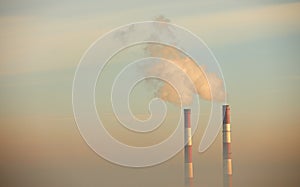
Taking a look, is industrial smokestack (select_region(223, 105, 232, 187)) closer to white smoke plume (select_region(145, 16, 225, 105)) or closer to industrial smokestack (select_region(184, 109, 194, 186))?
white smoke plume (select_region(145, 16, 225, 105))

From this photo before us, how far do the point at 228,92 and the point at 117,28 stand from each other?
1.18 m

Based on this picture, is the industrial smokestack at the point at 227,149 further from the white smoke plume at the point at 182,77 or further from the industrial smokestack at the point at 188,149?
the industrial smokestack at the point at 188,149

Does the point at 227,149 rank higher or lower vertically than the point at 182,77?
lower

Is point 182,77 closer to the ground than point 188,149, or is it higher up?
higher up

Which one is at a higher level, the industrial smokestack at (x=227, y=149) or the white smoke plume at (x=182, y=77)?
the white smoke plume at (x=182, y=77)

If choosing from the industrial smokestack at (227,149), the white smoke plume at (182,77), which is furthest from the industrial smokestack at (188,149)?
the industrial smokestack at (227,149)

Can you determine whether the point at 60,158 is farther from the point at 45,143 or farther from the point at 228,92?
the point at 228,92

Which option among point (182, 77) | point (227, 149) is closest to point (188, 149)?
point (227, 149)

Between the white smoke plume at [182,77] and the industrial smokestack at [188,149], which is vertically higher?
the white smoke plume at [182,77]

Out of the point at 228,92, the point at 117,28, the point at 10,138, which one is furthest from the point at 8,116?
the point at 228,92

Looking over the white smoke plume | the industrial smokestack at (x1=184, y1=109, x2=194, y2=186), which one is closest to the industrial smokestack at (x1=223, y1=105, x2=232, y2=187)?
the white smoke plume

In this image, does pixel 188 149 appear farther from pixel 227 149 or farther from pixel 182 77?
pixel 182 77

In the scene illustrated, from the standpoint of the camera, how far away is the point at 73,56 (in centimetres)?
787

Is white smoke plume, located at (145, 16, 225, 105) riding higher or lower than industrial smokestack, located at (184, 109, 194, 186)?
higher
